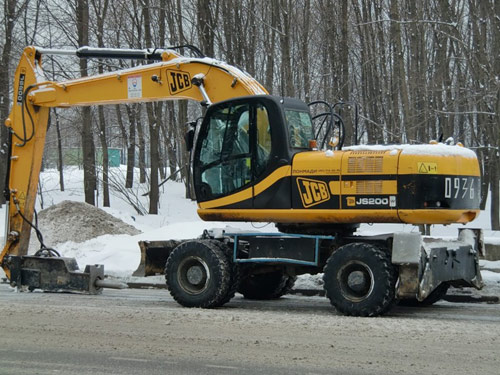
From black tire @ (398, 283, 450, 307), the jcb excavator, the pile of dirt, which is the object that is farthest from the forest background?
the jcb excavator

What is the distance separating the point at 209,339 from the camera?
8.02 m

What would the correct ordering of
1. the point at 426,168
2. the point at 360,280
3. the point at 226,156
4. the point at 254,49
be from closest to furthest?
the point at 426,168 < the point at 360,280 < the point at 226,156 < the point at 254,49

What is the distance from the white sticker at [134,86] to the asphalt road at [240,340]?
138 inches

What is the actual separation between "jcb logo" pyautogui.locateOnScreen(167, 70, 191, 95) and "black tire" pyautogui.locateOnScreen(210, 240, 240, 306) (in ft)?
8.52

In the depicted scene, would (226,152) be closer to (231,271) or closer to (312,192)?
(312,192)

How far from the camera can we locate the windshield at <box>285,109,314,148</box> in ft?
35.3

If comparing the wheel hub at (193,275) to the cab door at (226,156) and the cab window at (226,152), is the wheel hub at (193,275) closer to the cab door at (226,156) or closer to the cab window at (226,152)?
the cab door at (226,156)

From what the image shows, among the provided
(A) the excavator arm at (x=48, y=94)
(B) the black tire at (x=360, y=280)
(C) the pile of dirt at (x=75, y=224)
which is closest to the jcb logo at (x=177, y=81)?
(A) the excavator arm at (x=48, y=94)

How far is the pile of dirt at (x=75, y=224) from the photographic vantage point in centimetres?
1844

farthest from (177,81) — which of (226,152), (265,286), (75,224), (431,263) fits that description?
(75,224)

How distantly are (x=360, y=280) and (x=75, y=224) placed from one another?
1076 cm

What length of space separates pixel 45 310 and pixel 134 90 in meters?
4.05

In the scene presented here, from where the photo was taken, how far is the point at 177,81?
12.1m

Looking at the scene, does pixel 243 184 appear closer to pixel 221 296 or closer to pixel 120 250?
pixel 221 296
